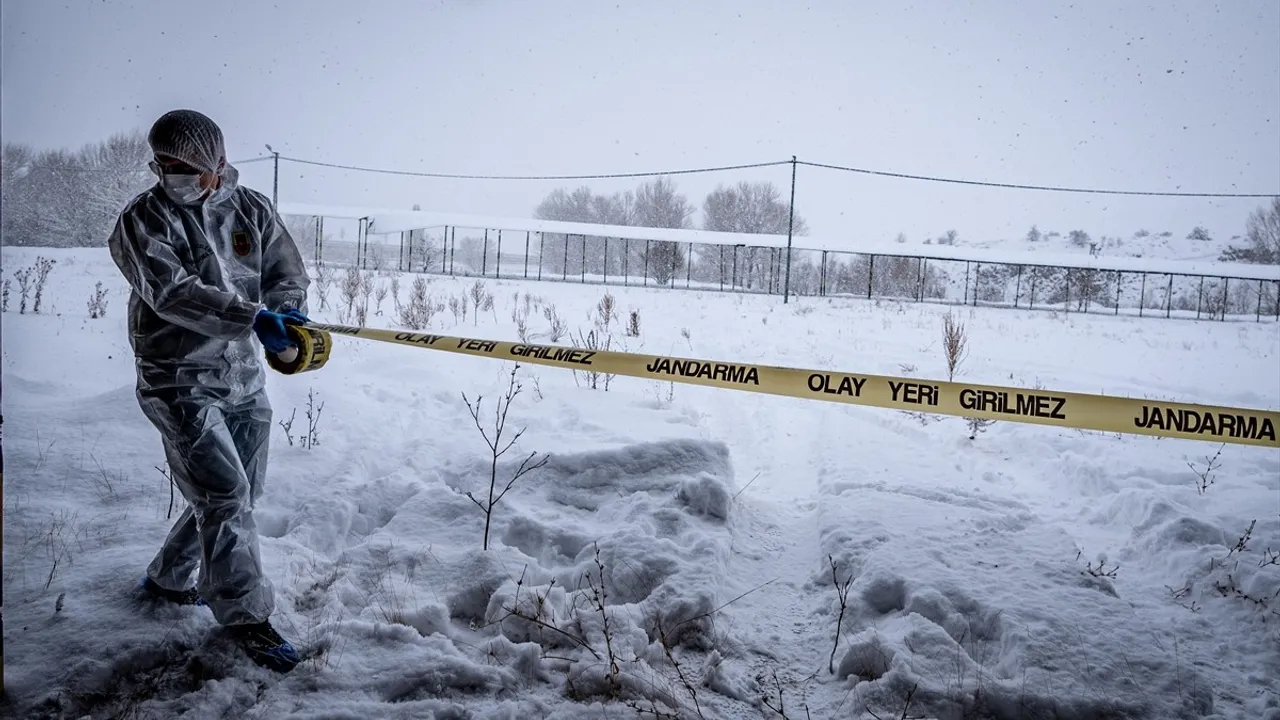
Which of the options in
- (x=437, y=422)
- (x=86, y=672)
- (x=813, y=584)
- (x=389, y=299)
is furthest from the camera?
(x=389, y=299)

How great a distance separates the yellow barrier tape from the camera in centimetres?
257

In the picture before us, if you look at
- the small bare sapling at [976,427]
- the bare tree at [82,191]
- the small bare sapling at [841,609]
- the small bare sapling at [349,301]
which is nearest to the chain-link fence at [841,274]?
the bare tree at [82,191]

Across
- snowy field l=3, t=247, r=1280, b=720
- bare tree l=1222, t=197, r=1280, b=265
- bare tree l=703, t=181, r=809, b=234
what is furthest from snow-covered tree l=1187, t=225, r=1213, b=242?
snowy field l=3, t=247, r=1280, b=720

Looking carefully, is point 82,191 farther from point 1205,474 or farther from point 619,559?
point 1205,474

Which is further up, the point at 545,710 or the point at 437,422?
the point at 437,422

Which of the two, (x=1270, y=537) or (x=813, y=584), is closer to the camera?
(x=813, y=584)

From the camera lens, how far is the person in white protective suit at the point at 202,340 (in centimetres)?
251

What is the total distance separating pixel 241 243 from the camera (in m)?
2.98

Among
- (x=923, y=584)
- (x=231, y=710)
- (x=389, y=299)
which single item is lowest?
(x=231, y=710)

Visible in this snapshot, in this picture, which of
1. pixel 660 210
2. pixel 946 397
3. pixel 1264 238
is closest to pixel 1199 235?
pixel 1264 238

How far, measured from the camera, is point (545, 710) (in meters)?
2.54

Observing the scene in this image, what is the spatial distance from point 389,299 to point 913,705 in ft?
51.3

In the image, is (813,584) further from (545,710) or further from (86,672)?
(86,672)

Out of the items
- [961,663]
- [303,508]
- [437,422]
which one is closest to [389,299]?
[437,422]
